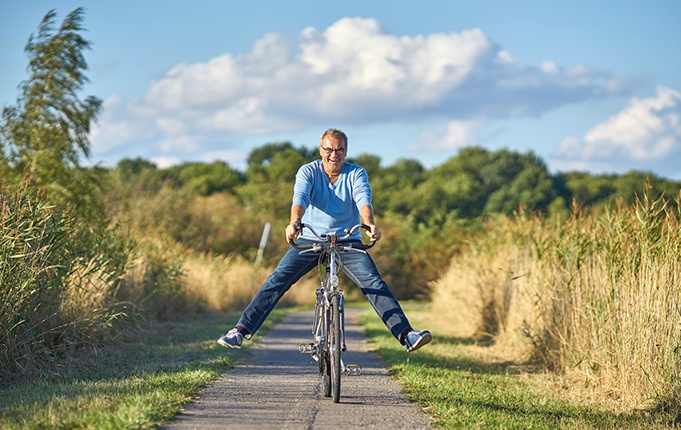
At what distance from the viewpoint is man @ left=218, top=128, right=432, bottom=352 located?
8242 millimetres

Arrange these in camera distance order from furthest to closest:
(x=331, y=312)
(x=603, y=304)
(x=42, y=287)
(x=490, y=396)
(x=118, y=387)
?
1. (x=603, y=304)
2. (x=42, y=287)
3. (x=490, y=396)
4. (x=118, y=387)
5. (x=331, y=312)

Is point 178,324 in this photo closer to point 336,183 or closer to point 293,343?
point 293,343

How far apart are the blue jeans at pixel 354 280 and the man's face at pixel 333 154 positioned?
28.9 inches

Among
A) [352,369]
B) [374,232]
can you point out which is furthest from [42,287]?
[374,232]

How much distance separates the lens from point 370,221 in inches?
316

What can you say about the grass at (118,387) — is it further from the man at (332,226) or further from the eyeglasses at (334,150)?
the eyeglasses at (334,150)

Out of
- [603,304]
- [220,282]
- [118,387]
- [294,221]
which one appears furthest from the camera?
[220,282]

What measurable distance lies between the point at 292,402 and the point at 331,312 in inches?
33.9

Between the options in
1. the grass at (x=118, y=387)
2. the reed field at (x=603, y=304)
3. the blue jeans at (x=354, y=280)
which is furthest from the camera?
the reed field at (x=603, y=304)

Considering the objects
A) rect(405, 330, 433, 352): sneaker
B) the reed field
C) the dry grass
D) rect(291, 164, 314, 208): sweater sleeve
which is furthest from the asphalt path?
the dry grass

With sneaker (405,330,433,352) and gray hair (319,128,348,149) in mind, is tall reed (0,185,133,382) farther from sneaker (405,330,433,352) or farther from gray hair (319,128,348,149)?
sneaker (405,330,433,352)

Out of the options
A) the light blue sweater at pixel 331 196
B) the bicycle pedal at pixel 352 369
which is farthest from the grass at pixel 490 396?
the light blue sweater at pixel 331 196

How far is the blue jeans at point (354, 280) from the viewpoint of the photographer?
27.1 feet

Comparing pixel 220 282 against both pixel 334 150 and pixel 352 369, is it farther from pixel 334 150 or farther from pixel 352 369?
pixel 352 369
